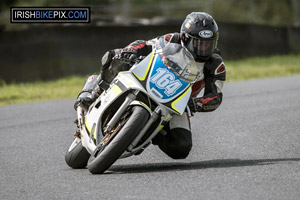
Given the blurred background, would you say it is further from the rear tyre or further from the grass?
the rear tyre

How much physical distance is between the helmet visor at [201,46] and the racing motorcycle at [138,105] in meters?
0.18

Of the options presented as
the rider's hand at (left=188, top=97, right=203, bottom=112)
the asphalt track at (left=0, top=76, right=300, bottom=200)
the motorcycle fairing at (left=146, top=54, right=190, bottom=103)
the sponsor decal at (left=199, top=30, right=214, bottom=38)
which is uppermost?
the sponsor decal at (left=199, top=30, right=214, bottom=38)

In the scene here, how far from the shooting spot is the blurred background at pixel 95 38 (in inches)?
631

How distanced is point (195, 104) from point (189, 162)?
2.59 ft

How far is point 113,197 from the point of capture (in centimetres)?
534

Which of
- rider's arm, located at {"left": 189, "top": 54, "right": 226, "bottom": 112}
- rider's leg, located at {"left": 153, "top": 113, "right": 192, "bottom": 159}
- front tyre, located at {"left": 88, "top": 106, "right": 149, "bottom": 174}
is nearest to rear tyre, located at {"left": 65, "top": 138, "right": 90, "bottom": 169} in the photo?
rider's leg, located at {"left": 153, "top": 113, "right": 192, "bottom": 159}

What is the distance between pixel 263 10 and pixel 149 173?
896 inches

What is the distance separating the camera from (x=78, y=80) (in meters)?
16.2

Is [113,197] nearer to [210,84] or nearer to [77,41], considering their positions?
[210,84]

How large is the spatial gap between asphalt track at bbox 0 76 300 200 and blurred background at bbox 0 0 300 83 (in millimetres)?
4254

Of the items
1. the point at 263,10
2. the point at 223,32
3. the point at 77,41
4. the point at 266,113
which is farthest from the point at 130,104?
the point at 263,10

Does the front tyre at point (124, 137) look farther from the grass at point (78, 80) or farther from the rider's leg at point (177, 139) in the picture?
the grass at point (78, 80)

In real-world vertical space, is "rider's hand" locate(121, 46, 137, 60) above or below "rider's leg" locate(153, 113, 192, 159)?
above

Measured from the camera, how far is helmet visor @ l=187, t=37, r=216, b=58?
664 centimetres
